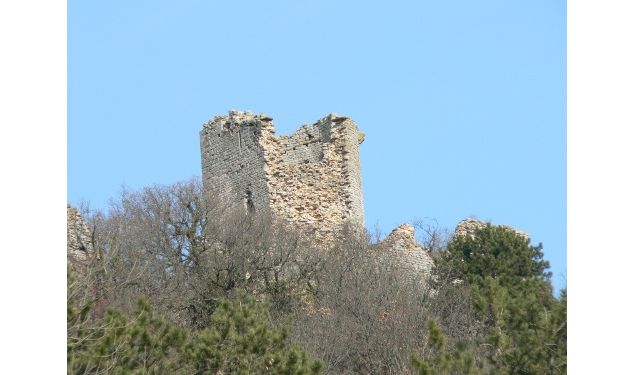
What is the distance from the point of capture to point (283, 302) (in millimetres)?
24797

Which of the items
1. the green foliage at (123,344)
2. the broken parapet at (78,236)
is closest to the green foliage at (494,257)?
the broken parapet at (78,236)

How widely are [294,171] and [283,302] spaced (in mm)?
5840

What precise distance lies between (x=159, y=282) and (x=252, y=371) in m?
9.11

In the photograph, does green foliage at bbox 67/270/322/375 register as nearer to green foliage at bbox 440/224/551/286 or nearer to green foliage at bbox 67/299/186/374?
green foliage at bbox 67/299/186/374

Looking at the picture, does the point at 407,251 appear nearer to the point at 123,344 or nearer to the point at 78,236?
the point at 78,236

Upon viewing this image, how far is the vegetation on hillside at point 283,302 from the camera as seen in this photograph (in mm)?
14930

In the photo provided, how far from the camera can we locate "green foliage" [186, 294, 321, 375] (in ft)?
50.2

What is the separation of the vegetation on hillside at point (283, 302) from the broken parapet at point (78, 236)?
323mm

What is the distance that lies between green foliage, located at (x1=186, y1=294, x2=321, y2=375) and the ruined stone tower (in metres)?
12.9

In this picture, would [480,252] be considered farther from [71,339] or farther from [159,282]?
[71,339]
